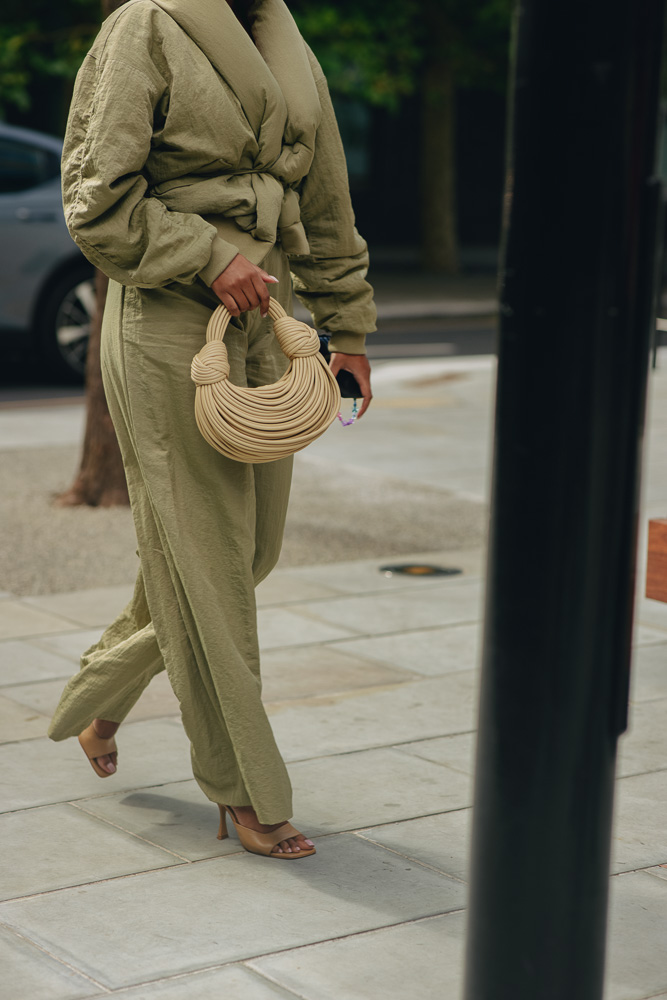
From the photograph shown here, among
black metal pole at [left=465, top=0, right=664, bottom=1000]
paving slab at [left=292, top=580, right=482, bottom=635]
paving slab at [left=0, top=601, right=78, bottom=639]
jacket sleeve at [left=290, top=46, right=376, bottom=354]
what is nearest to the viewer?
black metal pole at [left=465, top=0, right=664, bottom=1000]

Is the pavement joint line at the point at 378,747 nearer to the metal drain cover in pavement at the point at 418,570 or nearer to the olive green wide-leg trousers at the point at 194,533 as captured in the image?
the olive green wide-leg trousers at the point at 194,533

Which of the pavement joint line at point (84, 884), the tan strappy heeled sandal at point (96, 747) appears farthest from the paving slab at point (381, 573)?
the pavement joint line at point (84, 884)

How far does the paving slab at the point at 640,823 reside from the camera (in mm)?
3555

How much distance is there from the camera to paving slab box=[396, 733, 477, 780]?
4176 mm

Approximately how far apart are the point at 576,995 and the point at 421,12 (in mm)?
20213

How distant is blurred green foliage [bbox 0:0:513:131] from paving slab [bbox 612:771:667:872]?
582 inches

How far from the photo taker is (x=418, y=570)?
21.6 feet

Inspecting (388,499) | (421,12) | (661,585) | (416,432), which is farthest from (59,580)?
(421,12)

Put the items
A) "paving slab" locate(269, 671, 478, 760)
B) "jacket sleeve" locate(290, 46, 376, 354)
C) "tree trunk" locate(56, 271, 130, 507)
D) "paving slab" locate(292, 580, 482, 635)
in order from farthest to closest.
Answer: "tree trunk" locate(56, 271, 130, 507)
"paving slab" locate(292, 580, 482, 635)
"paving slab" locate(269, 671, 478, 760)
"jacket sleeve" locate(290, 46, 376, 354)

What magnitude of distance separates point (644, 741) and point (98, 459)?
4.07 meters

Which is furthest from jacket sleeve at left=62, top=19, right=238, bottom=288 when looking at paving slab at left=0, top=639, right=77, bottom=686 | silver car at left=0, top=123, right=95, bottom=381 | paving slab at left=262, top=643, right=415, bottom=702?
silver car at left=0, top=123, right=95, bottom=381

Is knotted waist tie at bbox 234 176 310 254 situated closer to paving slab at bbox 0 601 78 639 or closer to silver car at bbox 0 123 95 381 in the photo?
paving slab at bbox 0 601 78 639

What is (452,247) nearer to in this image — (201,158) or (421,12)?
(421,12)

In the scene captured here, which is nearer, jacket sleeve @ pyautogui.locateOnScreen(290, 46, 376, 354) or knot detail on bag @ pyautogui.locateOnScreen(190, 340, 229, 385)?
knot detail on bag @ pyautogui.locateOnScreen(190, 340, 229, 385)
